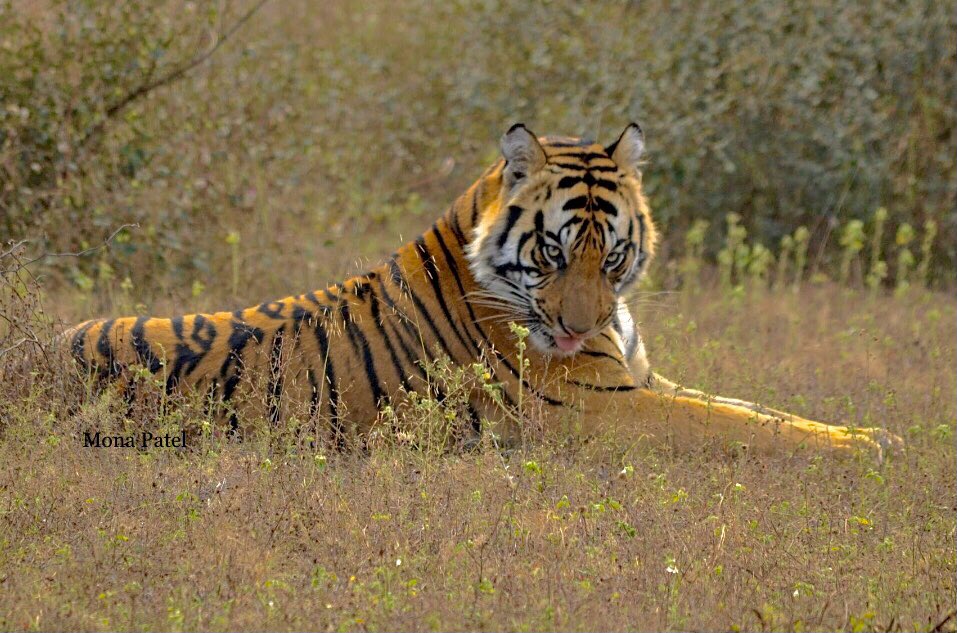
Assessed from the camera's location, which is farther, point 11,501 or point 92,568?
point 11,501

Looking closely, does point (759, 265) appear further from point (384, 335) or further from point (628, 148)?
point (384, 335)

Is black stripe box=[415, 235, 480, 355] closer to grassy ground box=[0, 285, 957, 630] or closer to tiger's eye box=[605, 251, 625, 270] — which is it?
grassy ground box=[0, 285, 957, 630]

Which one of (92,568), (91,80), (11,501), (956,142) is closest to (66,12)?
(91,80)

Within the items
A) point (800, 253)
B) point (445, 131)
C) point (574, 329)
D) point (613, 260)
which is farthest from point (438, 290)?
point (445, 131)

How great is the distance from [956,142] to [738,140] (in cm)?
154

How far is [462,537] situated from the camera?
4.32m

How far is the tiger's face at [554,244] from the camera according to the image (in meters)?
5.49

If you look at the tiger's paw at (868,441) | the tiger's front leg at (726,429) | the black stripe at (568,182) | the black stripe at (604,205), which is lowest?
the tiger's paw at (868,441)

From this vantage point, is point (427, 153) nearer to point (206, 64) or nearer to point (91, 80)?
point (206, 64)

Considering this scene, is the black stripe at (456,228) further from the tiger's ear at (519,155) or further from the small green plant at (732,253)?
the small green plant at (732,253)

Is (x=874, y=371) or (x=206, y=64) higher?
(x=206, y=64)

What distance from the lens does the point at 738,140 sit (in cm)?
961

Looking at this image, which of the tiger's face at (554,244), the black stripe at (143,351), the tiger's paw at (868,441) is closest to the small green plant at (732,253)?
the tiger's paw at (868,441)

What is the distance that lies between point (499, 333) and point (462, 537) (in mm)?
1501
